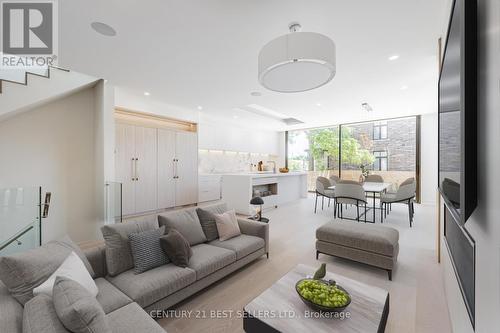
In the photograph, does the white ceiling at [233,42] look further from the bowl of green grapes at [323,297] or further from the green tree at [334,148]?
the green tree at [334,148]

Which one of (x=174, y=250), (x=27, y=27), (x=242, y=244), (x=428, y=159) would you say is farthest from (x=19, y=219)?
(x=428, y=159)

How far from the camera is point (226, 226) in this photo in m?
2.78

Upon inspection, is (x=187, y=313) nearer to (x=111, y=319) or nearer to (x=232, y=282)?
(x=232, y=282)

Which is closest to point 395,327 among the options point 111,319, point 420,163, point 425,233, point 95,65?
point 111,319

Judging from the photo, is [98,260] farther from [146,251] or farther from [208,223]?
[208,223]

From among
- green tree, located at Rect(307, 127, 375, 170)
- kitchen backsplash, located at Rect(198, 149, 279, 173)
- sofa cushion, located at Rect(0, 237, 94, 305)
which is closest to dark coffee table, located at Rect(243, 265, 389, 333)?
sofa cushion, located at Rect(0, 237, 94, 305)

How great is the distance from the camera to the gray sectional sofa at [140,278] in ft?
4.05

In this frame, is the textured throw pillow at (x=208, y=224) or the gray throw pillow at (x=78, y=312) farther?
the textured throw pillow at (x=208, y=224)

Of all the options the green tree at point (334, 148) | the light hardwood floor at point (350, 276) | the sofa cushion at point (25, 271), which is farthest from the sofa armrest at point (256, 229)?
the green tree at point (334, 148)

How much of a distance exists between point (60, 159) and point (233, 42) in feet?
11.6

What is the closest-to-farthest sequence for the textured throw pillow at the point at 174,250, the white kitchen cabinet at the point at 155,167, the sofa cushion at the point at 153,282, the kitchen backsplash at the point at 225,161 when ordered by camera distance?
the sofa cushion at the point at 153,282, the textured throw pillow at the point at 174,250, the white kitchen cabinet at the point at 155,167, the kitchen backsplash at the point at 225,161

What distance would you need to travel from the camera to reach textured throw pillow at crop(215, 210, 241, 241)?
9.01 feet

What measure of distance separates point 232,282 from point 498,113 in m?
2.45
